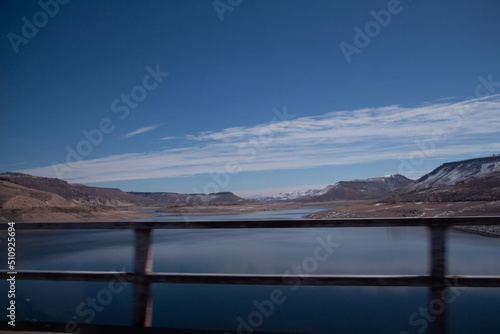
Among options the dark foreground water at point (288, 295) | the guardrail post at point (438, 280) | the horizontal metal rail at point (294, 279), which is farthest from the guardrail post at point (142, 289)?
the guardrail post at point (438, 280)

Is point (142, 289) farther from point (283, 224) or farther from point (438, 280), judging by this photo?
point (438, 280)

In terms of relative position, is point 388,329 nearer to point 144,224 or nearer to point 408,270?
point 408,270

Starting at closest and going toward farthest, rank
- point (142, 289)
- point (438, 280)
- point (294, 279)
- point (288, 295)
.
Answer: point (438, 280) < point (294, 279) < point (142, 289) < point (288, 295)

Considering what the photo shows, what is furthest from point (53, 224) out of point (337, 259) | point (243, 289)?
point (337, 259)

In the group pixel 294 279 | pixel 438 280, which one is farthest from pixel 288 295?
pixel 438 280

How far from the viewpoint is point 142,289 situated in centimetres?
375

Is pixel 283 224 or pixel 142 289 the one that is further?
pixel 142 289

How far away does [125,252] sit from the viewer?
8812 mm

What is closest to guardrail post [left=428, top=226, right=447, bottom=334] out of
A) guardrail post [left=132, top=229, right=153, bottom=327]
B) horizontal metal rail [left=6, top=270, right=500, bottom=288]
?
horizontal metal rail [left=6, top=270, right=500, bottom=288]

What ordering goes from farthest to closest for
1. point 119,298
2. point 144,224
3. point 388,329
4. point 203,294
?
point 203,294 < point 119,298 < point 388,329 < point 144,224

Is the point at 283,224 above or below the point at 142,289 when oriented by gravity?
above

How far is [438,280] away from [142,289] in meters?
2.96

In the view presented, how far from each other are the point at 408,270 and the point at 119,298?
5020 millimetres

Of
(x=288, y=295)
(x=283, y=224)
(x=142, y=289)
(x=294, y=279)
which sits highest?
(x=283, y=224)
